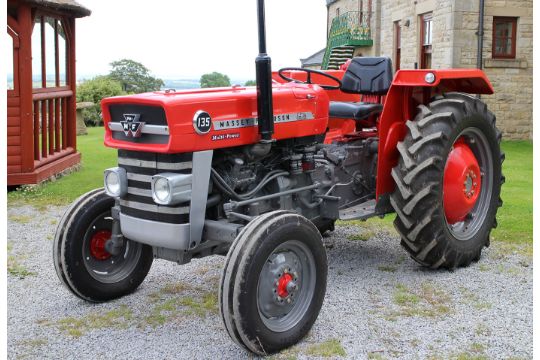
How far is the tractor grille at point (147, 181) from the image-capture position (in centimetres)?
365

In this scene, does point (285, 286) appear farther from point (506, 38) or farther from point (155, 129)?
point (506, 38)

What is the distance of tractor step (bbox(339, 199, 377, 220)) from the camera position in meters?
4.66

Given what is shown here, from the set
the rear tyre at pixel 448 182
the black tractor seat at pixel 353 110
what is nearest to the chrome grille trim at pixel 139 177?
the rear tyre at pixel 448 182

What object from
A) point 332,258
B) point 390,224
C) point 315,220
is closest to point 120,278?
point 315,220

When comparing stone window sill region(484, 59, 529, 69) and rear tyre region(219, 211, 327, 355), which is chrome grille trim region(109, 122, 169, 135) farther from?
stone window sill region(484, 59, 529, 69)

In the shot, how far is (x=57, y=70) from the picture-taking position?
1044cm

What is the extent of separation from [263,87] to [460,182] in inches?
73.1

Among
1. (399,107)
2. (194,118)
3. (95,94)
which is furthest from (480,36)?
(194,118)

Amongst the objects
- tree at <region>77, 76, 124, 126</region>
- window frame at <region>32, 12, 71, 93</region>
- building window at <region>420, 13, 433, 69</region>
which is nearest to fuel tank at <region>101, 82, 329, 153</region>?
window frame at <region>32, 12, 71, 93</region>

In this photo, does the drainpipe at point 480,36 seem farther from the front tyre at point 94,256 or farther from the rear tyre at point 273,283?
the rear tyre at point 273,283

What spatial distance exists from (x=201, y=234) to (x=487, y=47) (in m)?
12.5

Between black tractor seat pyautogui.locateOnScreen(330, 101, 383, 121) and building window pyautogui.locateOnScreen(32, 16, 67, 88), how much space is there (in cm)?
548

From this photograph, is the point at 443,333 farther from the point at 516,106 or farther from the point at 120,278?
the point at 516,106

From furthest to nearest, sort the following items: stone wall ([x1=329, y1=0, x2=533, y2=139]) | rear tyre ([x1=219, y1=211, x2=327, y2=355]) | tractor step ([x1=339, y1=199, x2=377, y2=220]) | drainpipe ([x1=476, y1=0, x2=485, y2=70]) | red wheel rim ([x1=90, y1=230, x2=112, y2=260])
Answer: stone wall ([x1=329, y1=0, x2=533, y2=139]), drainpipe ([x1=476, y1=0, x2=485, y2=70]), tractor step ([x1=339, y1=199, x2=377, y2=220]), red wheel rim ([x1=90, y1=230, x2=112, y2=260]), rear tyre ([x1=219, y1=211, x2=327, y2=355])
